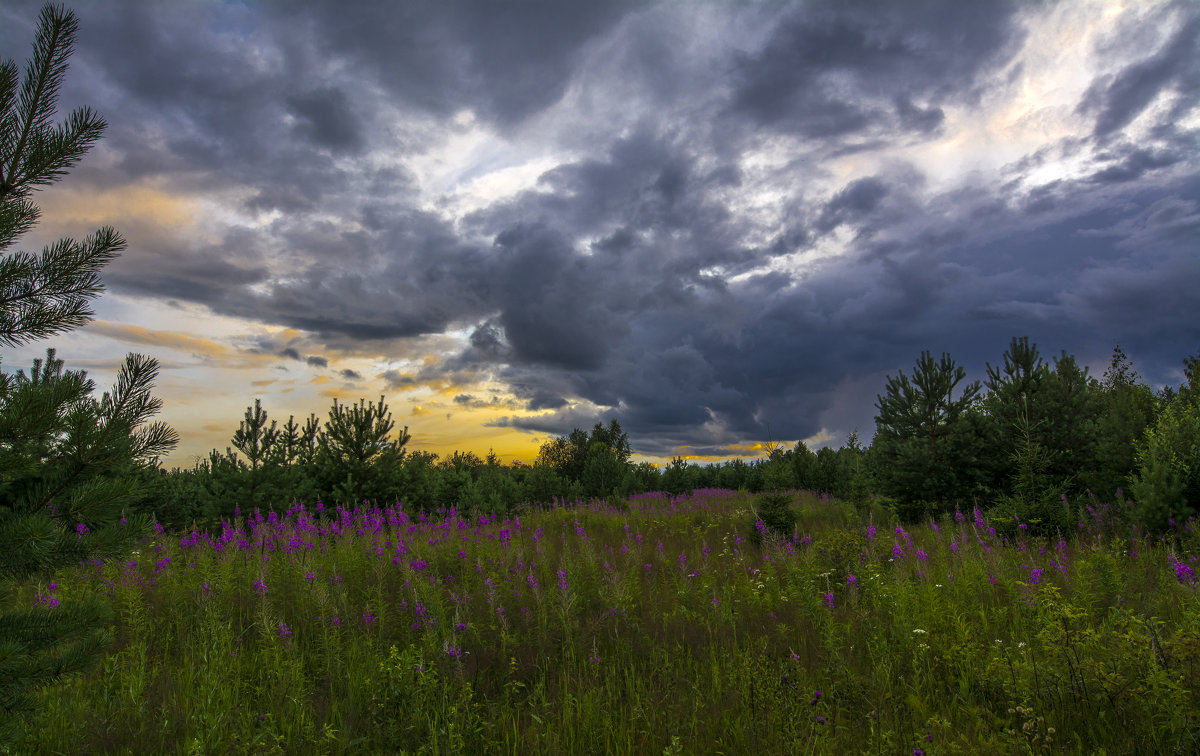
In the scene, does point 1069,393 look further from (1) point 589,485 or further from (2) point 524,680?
(1) point 589,485

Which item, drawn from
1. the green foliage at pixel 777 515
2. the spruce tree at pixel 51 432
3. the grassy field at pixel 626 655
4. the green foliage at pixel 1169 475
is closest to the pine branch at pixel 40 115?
the spruce tree at pixel 51 432

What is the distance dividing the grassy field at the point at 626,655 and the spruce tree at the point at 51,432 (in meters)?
1.20

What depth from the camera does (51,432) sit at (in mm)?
2879

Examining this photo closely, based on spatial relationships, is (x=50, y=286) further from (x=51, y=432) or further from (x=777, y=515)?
(x=777, y=515)

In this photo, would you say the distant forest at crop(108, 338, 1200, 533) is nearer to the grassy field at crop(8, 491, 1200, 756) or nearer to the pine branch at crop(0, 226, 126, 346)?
the grassy field at crop(8, 491, 1200, 756)

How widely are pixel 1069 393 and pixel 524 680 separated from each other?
1575 cm

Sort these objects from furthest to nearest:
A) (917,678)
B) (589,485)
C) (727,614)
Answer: (589,485) < (727,614) < (917,678)

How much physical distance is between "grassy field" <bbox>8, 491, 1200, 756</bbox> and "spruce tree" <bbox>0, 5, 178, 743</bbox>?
1.20m

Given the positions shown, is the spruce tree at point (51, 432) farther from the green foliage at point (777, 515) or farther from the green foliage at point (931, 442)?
the green foliage at point (931, 442)

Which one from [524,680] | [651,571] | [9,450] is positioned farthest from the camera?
[651,571]

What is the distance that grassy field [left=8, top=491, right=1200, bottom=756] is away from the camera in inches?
147

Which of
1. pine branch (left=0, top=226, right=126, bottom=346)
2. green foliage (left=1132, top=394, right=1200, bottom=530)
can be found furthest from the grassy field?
pine branch (left=0, top=226, right=126, bottom=346)

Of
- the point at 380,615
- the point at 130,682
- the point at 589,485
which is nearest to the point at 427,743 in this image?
the point at 380,615

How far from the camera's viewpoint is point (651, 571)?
316 inches
